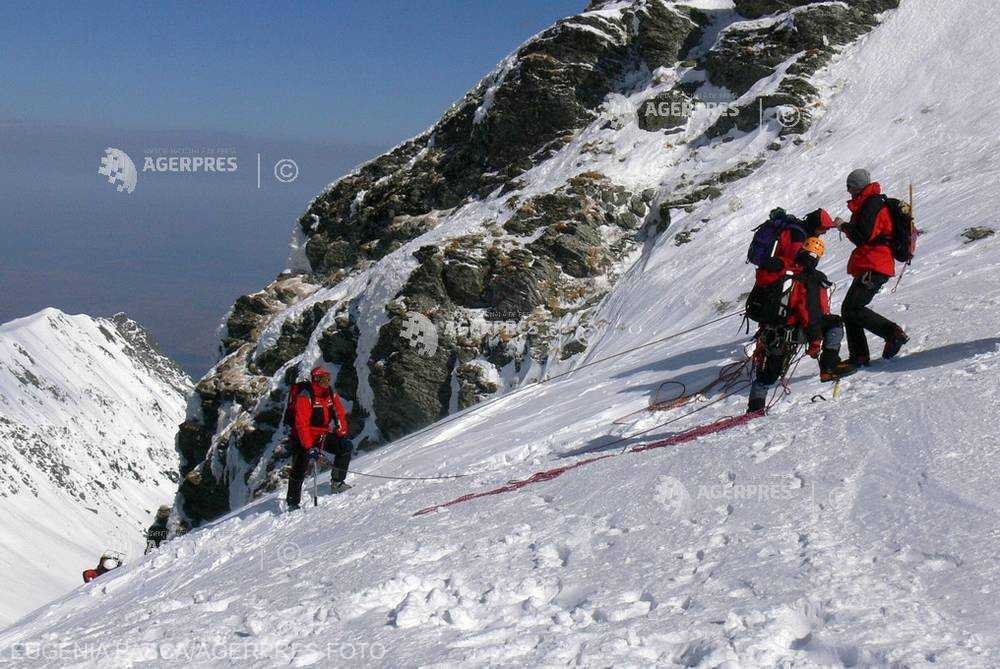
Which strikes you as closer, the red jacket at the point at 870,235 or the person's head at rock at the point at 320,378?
the red jacket at the point at 870,235

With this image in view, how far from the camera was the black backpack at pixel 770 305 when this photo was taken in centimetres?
967

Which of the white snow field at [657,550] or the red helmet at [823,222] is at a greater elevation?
the red helmet at [823,222]

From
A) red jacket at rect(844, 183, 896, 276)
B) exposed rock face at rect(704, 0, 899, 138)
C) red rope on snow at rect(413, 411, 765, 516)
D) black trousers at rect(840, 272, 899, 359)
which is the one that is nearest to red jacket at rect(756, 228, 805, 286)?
red jacket at rect(844, 183, 896, 276)

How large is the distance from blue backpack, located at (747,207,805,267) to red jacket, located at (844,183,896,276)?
774 millimetres

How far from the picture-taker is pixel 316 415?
13.3 m

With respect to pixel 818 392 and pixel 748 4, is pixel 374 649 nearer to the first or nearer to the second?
pixel 818 392

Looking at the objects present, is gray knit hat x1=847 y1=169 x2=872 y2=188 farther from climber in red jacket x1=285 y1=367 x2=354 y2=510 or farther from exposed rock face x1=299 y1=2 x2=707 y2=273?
exposed rock face x1=299 y1=2 x2=707 y2=273

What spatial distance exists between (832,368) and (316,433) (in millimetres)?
8019

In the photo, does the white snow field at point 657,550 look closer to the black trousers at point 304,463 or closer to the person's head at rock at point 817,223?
the black trousers at point 304,463

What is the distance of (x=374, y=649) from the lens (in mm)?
5844

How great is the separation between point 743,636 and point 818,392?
18.6 ft

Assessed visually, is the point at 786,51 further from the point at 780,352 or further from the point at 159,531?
the point at 159,531

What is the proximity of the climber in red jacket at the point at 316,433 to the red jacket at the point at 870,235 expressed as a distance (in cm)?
803

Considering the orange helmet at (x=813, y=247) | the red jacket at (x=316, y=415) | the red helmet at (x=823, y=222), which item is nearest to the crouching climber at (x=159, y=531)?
the red jacket at (x=316, y=415)
